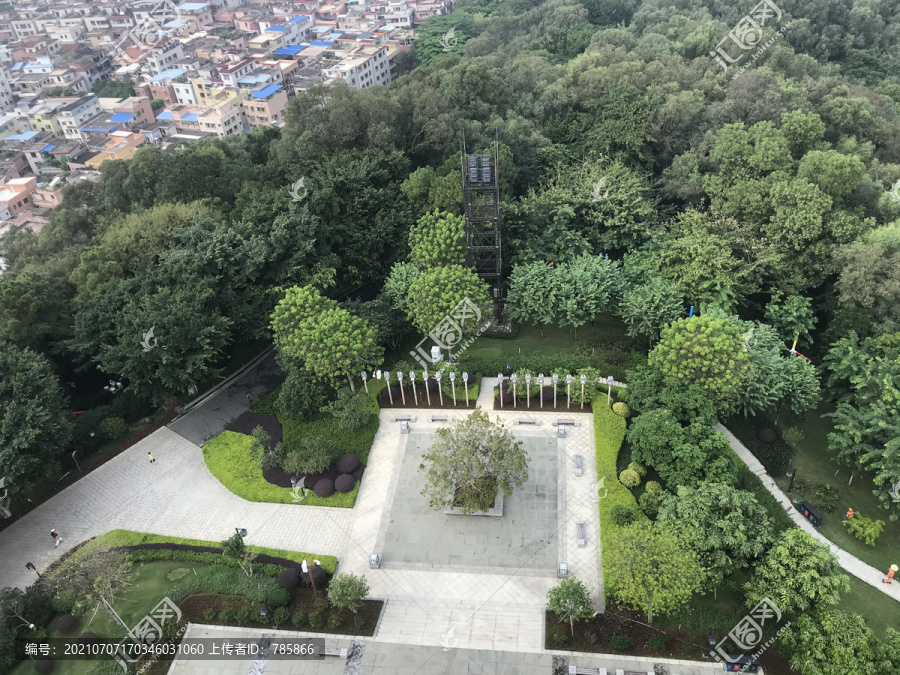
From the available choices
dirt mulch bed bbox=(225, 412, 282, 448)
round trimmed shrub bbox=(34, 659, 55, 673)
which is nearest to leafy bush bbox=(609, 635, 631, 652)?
dirt mulch bed bbox=(225, 412, 282, 448)

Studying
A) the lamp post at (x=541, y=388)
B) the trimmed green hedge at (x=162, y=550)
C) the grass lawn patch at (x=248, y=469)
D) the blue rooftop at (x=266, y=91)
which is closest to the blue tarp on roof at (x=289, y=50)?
the blue rooftop at (x=266, y=91)

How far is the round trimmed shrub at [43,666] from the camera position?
23469mm

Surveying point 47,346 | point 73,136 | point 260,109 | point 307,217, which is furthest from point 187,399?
point 73,136

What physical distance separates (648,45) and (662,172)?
80.3ft

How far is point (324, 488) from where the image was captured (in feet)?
97.1

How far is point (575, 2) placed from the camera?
92250mm

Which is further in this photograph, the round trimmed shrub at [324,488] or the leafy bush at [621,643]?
the round trimmed shrub at [324,488]

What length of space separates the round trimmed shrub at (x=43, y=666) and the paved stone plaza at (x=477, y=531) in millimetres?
13342

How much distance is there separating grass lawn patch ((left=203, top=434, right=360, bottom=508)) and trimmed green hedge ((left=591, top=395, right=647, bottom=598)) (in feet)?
39.1

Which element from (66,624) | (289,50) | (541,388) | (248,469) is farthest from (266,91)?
(66,624)

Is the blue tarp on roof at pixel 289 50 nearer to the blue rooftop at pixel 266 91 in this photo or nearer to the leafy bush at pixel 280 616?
the blue rooftop at pixel 266 91

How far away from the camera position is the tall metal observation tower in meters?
37.7

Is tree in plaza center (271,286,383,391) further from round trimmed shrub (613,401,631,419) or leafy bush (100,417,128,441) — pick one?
round trimmed shrub (613,401,631,419)

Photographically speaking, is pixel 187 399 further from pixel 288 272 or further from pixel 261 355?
pixel 288 272
